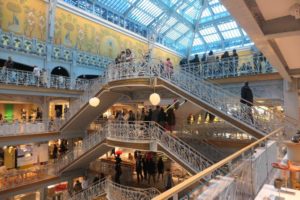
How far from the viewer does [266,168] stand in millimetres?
5391

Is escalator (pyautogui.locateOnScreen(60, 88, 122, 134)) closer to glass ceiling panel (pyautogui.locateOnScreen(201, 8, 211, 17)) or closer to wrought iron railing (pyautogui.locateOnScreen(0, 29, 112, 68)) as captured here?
wrought iron railing (pyautogui.locateOnScreen(0, 29, 112, 68))

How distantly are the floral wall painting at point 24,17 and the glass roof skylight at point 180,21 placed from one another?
18.0 ft

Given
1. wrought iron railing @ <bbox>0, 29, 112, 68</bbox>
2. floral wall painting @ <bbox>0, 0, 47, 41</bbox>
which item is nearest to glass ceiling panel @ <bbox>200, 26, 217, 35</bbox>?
wrought iron railing @ <bbox>0, 29, 112, 68</bbox>

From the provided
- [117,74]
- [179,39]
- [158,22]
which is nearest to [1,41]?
[117,74]

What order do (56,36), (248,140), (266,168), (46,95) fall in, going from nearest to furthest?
(266,168), (248,140), (46,95), (56,36)

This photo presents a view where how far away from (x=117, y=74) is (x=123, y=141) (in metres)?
3.39

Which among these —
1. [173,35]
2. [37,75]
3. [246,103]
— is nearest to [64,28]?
[37,75]

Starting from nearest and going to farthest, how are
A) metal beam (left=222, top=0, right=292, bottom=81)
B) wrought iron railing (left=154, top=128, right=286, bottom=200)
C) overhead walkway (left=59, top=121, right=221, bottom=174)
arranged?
wrought iron railing (left=154, top=128, right=286, bottom=200), metal beam (left=222, top=0, right=292, bottom=81), overhead walkway (left=59, top=121, right=221, bottom=174)

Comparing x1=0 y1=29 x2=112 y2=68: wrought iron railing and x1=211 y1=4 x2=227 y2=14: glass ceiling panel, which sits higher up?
x1=211 y1=4 x2=227 y2=14: glass ceiling panel

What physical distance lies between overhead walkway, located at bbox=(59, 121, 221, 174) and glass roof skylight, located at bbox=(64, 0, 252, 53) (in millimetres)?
12624

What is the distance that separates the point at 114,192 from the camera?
11.2 metres

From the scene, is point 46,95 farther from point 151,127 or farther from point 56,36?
point 151,127

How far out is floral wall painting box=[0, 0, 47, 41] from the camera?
1414 centimetres

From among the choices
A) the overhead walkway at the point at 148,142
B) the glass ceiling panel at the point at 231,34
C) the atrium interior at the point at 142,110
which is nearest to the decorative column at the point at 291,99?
the atrium interior at the point at 142,110
